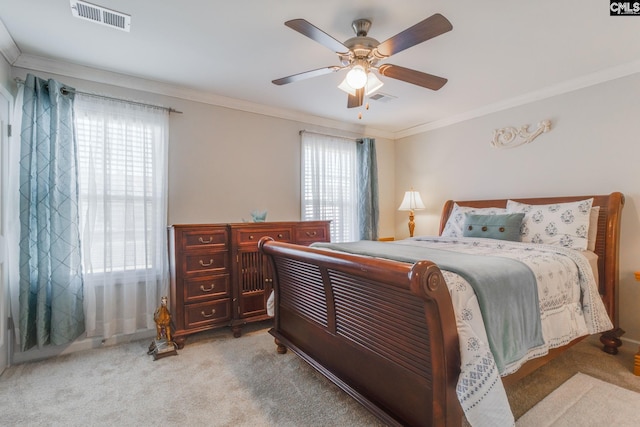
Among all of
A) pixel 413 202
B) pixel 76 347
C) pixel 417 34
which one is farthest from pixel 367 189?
pixel 76 347

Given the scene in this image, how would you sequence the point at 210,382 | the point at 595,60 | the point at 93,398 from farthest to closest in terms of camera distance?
the point at 595,60 → the point at 210,382 → the point at 93,398

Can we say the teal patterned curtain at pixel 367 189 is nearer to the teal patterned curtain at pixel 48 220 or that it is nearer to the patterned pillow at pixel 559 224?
the patterned pillow at pixel 559 224

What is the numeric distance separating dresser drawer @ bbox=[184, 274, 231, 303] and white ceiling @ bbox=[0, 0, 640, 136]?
1.89m

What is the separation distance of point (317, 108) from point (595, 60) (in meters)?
2.62

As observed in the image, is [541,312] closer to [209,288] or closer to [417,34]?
[417,34]

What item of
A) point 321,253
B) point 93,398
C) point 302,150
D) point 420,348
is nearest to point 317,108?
point 302,150

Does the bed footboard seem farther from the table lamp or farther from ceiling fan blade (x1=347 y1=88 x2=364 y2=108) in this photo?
the table lamp

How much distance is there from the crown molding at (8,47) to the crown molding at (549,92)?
14.2 feet

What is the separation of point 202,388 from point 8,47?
9.27 ft

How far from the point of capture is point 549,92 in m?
3.07

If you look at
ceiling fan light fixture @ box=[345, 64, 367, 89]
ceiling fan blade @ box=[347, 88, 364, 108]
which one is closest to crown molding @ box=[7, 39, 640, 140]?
ceiling fan blade @ box=[347, 88, 364, 108]

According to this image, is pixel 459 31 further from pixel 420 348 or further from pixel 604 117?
pixel 420 348

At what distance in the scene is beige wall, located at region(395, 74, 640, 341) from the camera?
2619 millimetres

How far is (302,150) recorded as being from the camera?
12.8 ft
